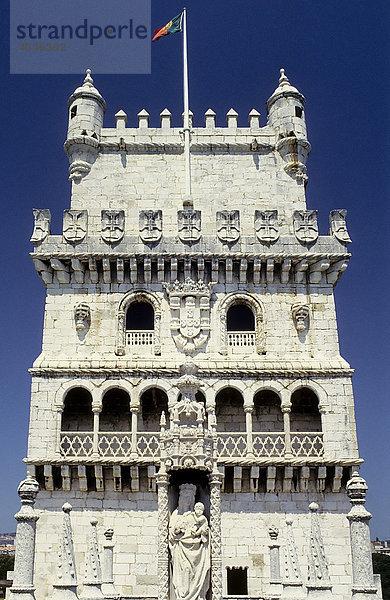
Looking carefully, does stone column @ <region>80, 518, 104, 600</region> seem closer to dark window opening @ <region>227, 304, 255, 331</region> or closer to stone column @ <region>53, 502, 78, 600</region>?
stone column @ <region>53, 502, 78, 600</region>

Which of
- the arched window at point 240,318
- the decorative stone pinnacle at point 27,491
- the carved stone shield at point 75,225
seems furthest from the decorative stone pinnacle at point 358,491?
the carved stone shield at point 75,225

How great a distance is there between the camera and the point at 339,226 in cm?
2945

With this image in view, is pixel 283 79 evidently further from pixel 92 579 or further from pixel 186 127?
pixel 92 579

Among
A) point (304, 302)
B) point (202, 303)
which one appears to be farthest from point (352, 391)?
point (202, 303)

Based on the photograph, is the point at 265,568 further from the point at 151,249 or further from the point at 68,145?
the point at 68,145

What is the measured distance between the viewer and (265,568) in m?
25.0

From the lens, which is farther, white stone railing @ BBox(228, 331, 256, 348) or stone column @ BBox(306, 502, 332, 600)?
white stone railing @ BBox(228, 331, 256, 348)

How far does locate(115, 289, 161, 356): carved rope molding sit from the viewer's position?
27703 millimetres

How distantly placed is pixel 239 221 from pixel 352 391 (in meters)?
8.66

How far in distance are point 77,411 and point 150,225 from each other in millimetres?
8471

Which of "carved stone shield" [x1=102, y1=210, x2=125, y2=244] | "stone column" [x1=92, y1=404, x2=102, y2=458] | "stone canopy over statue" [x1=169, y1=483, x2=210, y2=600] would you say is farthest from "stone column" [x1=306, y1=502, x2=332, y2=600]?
"carved stone shield" [x1=102, y1=210, x2=125, y2=244]

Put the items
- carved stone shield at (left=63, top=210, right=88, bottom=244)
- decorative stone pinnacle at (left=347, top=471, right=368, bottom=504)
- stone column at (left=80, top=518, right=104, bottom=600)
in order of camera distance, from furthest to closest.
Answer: carved stone shield at (left=63, top=210, right=88, bottom=244), stone column at (left=80, top=518, right=104, bottom=600), decorative stone pinnacle at (left=347, top=471, right=368, bottom=504)

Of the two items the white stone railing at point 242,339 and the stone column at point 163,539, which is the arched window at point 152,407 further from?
the stone column at point 163,539

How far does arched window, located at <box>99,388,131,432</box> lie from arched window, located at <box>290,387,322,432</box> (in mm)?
6866
